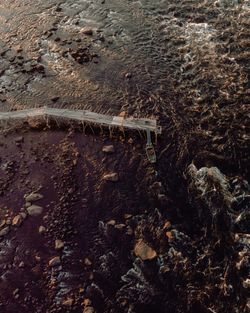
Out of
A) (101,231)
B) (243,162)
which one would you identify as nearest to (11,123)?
(101,231)

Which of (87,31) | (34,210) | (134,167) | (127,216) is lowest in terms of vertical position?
(34,210)

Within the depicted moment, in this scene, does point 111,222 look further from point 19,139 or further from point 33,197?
point 19,139

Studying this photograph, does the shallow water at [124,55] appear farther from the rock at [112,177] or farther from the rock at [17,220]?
the rock at [17,220]

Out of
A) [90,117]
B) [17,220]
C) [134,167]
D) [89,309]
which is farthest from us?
[90,117]

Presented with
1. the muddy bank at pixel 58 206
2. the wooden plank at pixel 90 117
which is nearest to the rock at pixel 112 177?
the muddy bank at pixel 58 206

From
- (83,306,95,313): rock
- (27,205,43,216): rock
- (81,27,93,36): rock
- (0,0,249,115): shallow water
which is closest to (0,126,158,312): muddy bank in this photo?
(27,205,43,216): rock

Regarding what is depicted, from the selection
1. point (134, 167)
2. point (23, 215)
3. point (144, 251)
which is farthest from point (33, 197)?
point (144, 251)

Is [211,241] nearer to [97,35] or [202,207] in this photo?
[202,207]
